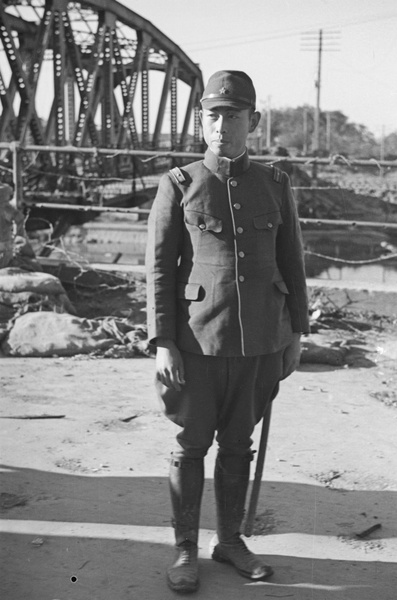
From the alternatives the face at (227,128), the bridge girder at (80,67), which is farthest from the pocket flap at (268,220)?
the bridge girder at (80,67)

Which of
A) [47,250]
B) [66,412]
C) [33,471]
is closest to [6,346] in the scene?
[66,412]

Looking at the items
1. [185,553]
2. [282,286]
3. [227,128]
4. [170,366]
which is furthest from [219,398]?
[227,128]

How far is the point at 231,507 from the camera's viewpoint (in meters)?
2.95

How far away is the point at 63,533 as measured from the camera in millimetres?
3170

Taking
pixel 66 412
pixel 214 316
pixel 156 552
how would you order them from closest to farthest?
pixel 214 316 < pixel 156 552 < pixel 66 412

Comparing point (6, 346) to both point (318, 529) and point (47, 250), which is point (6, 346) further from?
point (47, 250)

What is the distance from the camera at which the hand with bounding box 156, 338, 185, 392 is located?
2753 mm

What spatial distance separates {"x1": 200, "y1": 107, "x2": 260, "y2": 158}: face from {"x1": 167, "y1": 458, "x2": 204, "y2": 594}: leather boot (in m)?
1.04

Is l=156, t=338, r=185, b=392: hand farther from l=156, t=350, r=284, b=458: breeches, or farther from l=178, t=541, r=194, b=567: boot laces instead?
l=178, t=541, r=194, b=567: boot laces

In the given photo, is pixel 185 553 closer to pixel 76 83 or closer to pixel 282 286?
pixel 282 286

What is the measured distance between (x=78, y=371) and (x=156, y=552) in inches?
105

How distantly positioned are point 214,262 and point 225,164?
1.07 feet

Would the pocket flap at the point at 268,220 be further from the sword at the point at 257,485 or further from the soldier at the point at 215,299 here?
the sword at the point at 257,485

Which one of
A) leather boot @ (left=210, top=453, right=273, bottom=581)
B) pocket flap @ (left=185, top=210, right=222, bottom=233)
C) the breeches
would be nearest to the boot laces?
leather boot @ (left=210, top=453, right=273, bottom=581)
